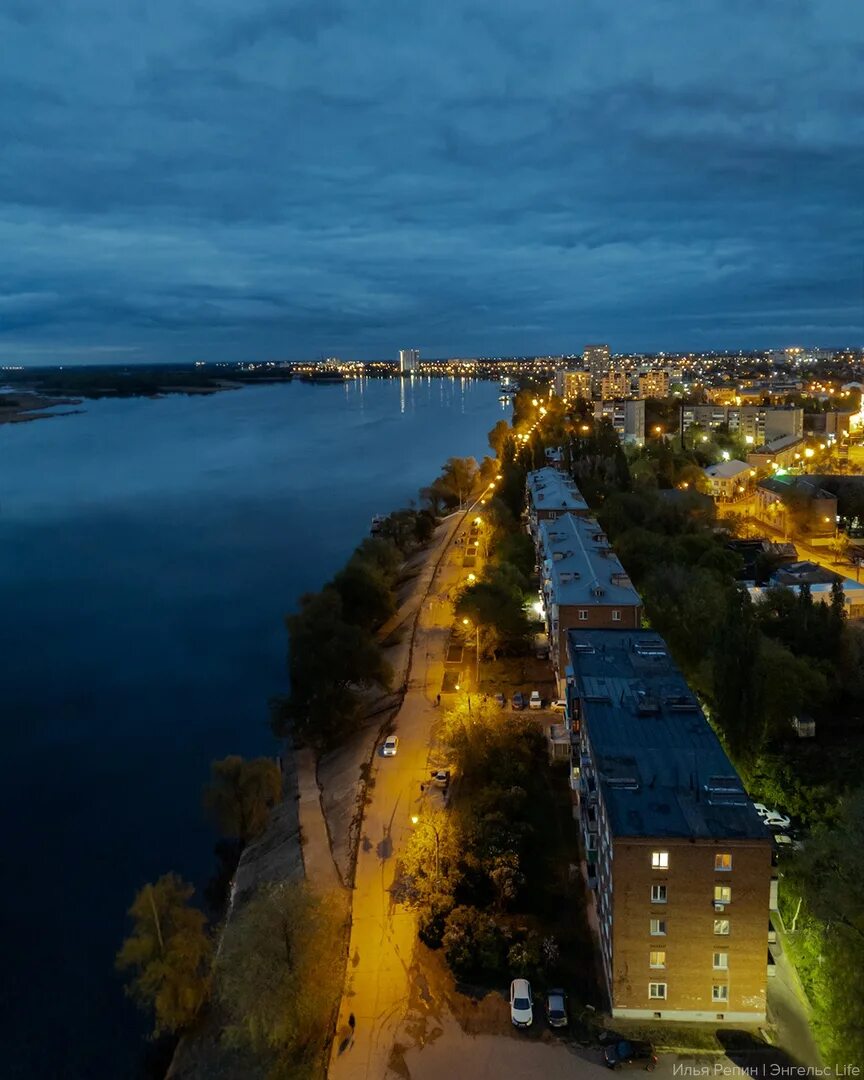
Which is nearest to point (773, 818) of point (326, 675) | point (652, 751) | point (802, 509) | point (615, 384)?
point (652, 751)

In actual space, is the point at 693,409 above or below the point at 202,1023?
above

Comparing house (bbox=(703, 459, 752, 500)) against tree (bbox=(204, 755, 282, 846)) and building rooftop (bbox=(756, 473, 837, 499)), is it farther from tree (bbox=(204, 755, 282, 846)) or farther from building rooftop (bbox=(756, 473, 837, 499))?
tree (bbox=(204, 755, 282, 846))

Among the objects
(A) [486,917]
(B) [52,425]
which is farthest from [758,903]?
(B) [52,425]

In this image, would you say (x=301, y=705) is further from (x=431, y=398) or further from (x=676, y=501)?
(x=431, y=398)

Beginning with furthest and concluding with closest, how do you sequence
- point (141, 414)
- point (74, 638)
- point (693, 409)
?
point (141, 414)
point (693, 409)
point (74, 638)

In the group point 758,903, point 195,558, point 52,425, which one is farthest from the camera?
point 52,425

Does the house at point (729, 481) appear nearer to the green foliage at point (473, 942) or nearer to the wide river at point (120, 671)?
the wide river at point (120, 671)

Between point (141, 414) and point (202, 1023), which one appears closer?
point (202, 1023)
